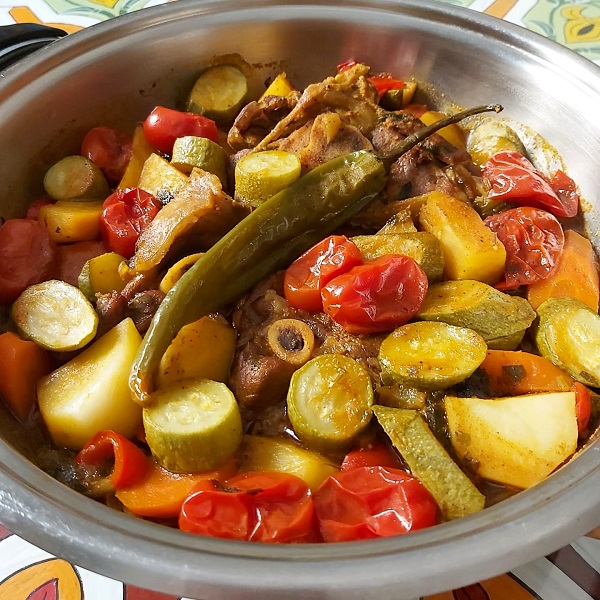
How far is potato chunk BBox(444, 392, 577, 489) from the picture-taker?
54.6 inches

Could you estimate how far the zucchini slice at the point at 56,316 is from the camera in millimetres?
1607

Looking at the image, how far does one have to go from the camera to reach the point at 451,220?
1.79 m

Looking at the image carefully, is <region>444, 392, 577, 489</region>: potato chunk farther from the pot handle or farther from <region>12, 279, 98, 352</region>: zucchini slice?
the pot handle

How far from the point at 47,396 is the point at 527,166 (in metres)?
1.59

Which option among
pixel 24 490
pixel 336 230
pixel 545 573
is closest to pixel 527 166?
pixel 336 230

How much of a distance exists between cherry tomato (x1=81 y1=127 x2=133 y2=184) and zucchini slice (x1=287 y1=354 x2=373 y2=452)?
3.52ft

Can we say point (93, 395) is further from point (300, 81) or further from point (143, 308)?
point (300, 81)

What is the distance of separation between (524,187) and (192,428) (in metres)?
1.26

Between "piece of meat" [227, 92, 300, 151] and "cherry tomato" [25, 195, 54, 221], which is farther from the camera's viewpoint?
"piece of meat" [227, 92, 300, 151]

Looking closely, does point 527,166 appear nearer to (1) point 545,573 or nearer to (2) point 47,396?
(1) point 545,573

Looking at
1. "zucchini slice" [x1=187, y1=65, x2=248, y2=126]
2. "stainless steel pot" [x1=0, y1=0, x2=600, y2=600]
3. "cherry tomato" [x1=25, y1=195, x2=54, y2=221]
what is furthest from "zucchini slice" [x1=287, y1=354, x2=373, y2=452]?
"zucchini slice" [x1=187, y1=65, x2=248, y2=126]

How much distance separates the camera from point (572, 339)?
161 cm

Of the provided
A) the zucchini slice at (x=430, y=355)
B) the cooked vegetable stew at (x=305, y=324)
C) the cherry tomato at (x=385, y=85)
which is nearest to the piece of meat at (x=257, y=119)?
the cooked vegetable stew at (x=305, y=324)

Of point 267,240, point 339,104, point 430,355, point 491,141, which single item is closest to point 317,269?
point 267,240
